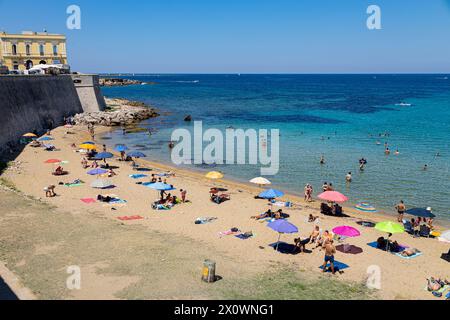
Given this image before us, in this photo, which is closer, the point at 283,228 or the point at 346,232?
the point at 283,228

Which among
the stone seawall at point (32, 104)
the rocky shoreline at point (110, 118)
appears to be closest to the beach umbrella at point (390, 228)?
the stone seawall at point (32, 104)

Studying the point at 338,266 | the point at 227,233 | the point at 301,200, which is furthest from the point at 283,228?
the point at 301,200

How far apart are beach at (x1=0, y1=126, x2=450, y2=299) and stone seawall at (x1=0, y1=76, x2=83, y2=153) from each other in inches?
259

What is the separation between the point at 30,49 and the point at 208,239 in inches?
2183

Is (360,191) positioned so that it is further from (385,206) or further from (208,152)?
(208,152)

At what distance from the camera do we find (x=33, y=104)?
40.3 meters

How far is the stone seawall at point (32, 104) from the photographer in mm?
32281

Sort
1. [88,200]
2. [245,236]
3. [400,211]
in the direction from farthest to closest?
[88,200] → [400,211] → [245,236]

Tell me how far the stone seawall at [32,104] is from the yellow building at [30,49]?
9.75 m

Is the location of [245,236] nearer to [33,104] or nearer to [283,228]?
[283,228]

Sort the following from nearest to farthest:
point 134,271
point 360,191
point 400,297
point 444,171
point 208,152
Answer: point 400,297 < point 134,271 < point 360,191 < point 444,171 < point 208,152

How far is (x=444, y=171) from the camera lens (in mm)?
30453
